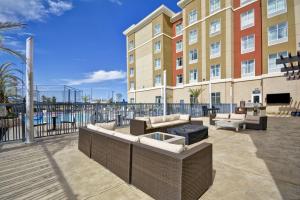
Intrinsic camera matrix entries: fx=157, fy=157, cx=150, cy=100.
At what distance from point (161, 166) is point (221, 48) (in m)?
19.7

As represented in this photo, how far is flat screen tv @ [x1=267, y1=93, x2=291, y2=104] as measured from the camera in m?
14.5

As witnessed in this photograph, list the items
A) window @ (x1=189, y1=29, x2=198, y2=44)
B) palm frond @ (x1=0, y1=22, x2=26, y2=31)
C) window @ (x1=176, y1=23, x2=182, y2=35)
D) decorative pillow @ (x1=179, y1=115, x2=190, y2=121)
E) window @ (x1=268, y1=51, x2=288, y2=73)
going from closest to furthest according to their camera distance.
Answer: palm frond @ (x1=0, y1=22, x2=26, y2=31) < decorative pillow @ (x1=179, y1=115, x2=190, y2=121) < window @ (x1=268, y1=51, x2=288, y2=73) < window @ (x1=189, y1=29, x2=198, y2=44) < window @ (x1=176, y1=23, x2=182, y2=35)

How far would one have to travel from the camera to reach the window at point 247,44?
17.0 m

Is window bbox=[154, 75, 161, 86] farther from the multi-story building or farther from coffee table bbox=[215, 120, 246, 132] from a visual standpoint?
coffee table bbox=[215, 120, 246, 132]

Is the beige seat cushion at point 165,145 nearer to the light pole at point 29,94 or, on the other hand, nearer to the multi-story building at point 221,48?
the light pole at point 29,94

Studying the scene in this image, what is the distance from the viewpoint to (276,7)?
1531 centimetres

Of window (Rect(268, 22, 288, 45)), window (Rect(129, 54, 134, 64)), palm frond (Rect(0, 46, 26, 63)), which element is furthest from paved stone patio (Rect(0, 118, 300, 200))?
window (Rect(129, 54, 134, 64))

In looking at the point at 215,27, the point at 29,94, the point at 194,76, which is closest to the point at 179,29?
the point at 215,27

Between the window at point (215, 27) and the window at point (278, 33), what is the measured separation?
16.9ft

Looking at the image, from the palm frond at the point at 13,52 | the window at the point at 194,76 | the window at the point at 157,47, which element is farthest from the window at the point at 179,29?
the palm frond at the point at 13,52

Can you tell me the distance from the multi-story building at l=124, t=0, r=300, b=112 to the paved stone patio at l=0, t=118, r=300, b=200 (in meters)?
10.4

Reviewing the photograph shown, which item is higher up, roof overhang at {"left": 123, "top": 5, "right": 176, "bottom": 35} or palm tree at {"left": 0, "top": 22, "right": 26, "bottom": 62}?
roof overhang at {"left": 123, "top": 5, "right": 176, "bottom": 35}

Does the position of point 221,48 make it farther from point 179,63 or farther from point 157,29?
point 157,29

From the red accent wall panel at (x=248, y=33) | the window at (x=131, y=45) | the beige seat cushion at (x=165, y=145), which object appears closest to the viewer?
the beige seat cushion at (x=165, y=145)
